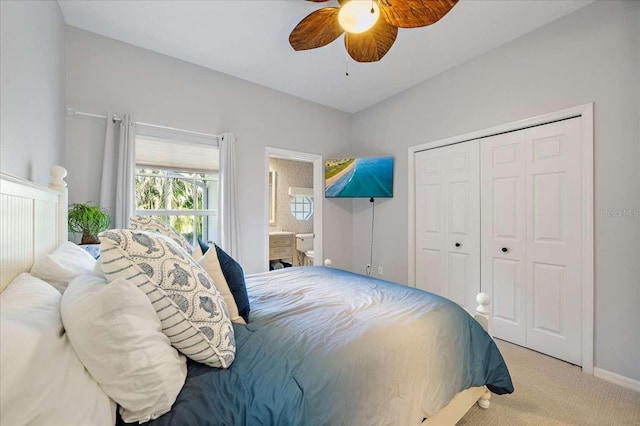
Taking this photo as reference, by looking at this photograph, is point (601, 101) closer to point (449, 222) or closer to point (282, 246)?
point (449, 222)

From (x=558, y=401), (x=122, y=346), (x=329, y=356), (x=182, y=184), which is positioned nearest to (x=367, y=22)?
(x=329, y=356)

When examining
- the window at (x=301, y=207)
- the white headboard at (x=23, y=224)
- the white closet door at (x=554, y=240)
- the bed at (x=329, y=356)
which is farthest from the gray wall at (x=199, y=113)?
the white closet door at (x=554, y=240)

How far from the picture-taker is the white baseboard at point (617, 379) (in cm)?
181

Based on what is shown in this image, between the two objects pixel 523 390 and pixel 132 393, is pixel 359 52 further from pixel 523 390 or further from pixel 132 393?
pixel 523 390

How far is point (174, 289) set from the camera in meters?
0.85

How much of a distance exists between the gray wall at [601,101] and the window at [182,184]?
2894mm

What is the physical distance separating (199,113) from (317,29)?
162cm

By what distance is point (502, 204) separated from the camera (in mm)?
2539

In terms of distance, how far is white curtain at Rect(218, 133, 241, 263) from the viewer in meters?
2.88

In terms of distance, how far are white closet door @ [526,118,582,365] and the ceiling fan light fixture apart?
1808mm

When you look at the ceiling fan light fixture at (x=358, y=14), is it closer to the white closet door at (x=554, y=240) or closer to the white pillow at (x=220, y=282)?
the white pillow at (x=220, y=282)

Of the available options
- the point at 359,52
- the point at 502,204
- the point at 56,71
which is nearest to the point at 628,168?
the point at 502,204

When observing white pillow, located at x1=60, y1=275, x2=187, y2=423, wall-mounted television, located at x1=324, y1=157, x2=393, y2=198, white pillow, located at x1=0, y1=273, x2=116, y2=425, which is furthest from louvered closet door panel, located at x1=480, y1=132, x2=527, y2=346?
white pillow, located at x1=0, y1=273, x2=116, y2=425

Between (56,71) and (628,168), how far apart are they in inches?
162
